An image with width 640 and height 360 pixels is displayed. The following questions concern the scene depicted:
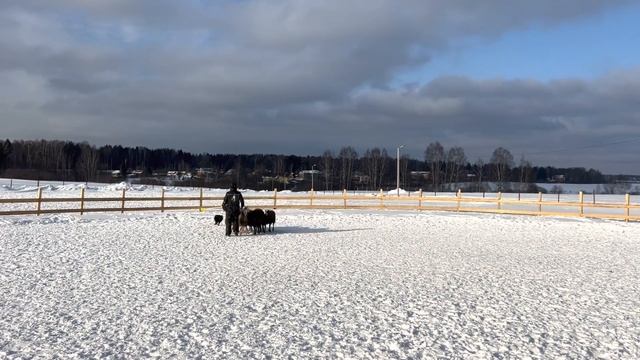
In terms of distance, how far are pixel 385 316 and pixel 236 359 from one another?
254 centimetres

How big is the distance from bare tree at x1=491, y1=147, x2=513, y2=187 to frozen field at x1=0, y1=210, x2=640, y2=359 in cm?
8612

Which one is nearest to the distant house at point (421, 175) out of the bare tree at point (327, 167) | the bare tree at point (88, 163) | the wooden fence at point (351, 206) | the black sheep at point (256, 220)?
the bare tree at point (327, 167)

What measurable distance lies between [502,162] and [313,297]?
9780cm

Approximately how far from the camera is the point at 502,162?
99000 millimetres

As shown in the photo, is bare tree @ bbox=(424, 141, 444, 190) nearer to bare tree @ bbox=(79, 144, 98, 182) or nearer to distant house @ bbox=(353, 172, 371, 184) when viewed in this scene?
distant house @ bbox=(353, 172, 371, 184)

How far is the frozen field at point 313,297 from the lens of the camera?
5.84 meters

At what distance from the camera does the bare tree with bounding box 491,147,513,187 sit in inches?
3885

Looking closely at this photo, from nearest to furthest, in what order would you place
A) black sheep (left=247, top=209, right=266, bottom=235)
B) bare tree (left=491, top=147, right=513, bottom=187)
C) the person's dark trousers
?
1. the person's dark trousers
2. black sheep (left=247, top=209, right=266, bottom=235)
3. bare tree (left=491, top=147, right=513, bottom=187)

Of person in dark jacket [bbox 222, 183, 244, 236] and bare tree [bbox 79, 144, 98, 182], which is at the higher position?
bare tree [bbox 79, 144, 98, 182]

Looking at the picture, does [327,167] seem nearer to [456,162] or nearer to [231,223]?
[456,162]

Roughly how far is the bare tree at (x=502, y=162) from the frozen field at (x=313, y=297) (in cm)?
8612

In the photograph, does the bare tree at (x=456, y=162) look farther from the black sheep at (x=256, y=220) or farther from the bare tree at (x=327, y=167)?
the black sheep at (x=256, y=220)

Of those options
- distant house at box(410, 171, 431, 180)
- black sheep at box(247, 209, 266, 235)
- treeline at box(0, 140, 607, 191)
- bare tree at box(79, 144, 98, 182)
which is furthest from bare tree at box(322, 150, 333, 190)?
black sheep at box(247, 209, 266, 235)

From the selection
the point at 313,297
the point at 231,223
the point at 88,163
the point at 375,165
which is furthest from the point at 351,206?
the point at 88,163
